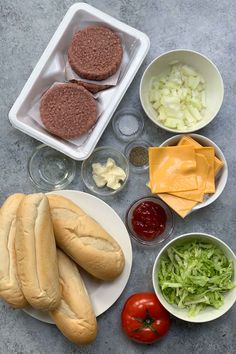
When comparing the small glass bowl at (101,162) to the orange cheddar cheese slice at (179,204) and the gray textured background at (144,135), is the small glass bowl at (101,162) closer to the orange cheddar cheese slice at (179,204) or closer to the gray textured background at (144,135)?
the gray textured background at (144,135)

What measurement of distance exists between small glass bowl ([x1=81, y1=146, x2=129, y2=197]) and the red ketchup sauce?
0.13 meters

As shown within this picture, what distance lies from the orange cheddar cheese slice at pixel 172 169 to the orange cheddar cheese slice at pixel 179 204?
0.03m

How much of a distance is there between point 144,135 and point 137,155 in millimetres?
95

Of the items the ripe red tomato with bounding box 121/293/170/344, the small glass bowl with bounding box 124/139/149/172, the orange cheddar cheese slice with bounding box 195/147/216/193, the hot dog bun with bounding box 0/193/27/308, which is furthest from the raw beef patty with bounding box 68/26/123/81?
the ripe red tomato with bounding box 121/293/170/344

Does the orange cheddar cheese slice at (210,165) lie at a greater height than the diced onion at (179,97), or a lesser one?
lesser

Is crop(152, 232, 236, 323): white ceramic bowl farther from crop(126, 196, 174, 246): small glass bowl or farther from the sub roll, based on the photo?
the sub roll

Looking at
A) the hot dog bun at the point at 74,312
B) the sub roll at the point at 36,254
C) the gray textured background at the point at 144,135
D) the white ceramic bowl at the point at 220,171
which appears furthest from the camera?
the gray textured background at the point at 144,135

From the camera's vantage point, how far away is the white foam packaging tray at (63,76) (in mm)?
2445

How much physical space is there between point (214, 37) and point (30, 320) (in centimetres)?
141

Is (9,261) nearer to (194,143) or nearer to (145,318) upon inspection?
(145,318)

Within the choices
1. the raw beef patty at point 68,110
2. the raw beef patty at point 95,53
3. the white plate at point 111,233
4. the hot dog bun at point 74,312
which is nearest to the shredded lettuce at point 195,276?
the white plate at point 111,233

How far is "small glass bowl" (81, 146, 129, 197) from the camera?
8.42ft

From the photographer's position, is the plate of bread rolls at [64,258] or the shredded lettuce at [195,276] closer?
the plate of bread rolls at [64,258]

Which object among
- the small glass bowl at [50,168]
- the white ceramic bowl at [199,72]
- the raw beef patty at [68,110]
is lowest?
the small glass bowl at [50,168]
